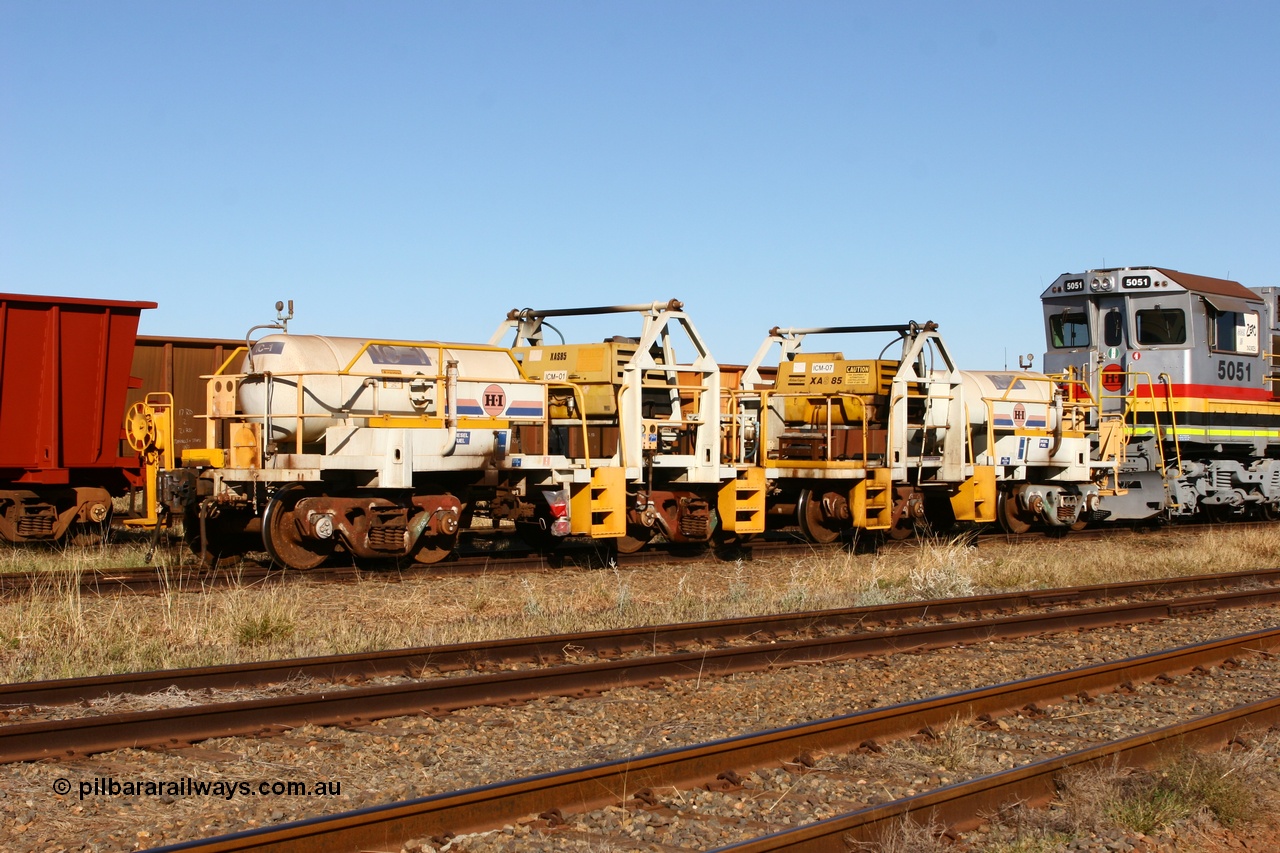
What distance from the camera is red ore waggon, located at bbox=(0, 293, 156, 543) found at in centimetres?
1548

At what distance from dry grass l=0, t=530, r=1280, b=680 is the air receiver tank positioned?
1.97 metres

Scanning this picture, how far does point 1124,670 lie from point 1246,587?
7289mm

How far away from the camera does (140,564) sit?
14391 mm

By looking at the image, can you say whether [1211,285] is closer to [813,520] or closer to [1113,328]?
[1113,328]

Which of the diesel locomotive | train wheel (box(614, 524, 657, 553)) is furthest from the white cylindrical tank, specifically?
train wheel (box(614, 524, 657, 553))

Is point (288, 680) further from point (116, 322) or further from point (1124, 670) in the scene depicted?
point (116, 322)

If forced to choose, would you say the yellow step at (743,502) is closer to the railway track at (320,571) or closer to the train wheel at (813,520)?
the railway track at (320,571)

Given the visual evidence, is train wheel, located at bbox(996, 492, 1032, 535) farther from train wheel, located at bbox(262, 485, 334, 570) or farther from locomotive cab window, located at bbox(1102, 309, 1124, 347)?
train wheel, located at bbox(262, 485, 334, 570)

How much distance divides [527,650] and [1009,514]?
13.1 metres

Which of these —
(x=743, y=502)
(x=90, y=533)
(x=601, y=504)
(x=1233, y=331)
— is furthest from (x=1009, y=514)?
(x=90, y=533)

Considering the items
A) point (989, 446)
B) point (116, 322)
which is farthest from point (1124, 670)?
point (116, 322)

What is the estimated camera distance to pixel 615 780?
5.78 metres

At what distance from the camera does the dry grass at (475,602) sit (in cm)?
933

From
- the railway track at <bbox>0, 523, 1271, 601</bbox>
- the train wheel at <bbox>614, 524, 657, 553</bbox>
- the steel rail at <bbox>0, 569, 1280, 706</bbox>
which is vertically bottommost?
the steel rail at <bbox>0, 569, 1280, 706</bbox>
